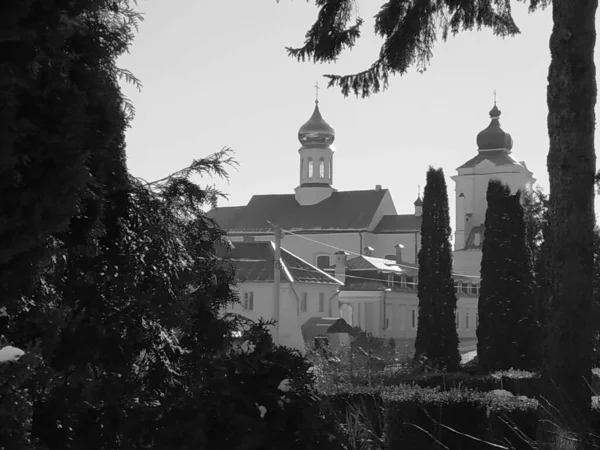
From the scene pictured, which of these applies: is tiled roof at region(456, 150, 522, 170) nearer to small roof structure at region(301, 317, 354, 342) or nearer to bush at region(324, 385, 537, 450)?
small roof structure at region(301, 317, 354, 342)

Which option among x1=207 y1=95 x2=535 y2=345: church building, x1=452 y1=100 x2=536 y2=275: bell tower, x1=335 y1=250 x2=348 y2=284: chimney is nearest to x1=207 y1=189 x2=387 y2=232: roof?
x1=207 y1=95 x2=535 y2=345: church building

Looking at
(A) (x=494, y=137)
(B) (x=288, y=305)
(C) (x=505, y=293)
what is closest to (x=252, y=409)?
(C) (x=505, y=293)

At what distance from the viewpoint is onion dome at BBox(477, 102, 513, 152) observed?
83.3 m

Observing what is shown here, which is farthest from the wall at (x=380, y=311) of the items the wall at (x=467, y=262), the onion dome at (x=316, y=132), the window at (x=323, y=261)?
the onion dome at (x=316, y=132)

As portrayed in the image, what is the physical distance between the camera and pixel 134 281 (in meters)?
5.22

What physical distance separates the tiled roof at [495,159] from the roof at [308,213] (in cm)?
912

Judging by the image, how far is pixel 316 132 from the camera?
90.3 m

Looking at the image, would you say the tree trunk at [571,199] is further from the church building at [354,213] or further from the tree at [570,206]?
the church building at [354,213]

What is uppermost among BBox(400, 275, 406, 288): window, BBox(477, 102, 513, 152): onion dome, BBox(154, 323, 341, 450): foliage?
BBox(477, 102, 513, 152): onion dome

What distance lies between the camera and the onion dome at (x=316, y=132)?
Answer: 296 feet

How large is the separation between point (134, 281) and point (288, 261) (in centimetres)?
5151

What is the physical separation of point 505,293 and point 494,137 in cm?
6433

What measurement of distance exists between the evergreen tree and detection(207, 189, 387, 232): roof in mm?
60944

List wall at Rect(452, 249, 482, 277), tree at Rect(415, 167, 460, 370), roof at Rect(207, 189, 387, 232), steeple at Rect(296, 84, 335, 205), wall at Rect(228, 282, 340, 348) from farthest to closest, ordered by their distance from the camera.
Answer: steeple at Rect(296, 84, 335, 205), roof at Rect(207, 189, 387, 232), wall at Rect(452, 249, 482, 277), wall at Rect(228, 282, 340, 348), tree at Rect(415, 167, 460, 370)
